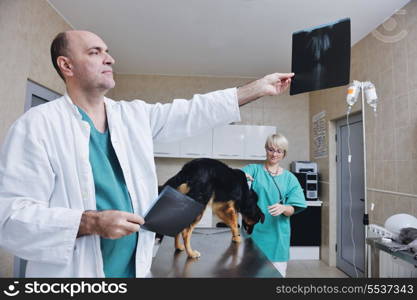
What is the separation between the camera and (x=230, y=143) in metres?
2.82

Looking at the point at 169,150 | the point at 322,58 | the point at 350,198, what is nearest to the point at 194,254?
the point at 322,58

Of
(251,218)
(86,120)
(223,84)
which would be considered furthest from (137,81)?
(86,120)

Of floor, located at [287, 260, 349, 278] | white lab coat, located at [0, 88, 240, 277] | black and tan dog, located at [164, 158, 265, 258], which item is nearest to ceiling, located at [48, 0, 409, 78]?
black and tan dog, located at [164, 158, 265, 258]

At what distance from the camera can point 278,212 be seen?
1.16 meters

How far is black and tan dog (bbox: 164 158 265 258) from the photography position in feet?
2.97

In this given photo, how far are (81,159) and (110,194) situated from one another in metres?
0.09

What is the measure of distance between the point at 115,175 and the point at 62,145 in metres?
0.12

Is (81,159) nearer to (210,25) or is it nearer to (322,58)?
(322,58)

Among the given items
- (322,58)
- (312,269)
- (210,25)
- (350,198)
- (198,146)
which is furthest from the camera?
(198,146)

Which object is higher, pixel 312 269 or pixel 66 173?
pixel 66 173

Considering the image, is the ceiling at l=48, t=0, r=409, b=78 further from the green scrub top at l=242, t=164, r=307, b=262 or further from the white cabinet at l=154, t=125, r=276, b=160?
the green scrub top at l=242, t=164, r=307, b=262

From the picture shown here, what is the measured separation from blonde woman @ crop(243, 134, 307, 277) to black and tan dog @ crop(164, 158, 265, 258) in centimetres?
17

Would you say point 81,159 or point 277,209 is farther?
point 277,209

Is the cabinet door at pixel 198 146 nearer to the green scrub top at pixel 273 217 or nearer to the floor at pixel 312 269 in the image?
the floor at pixel 312 269
